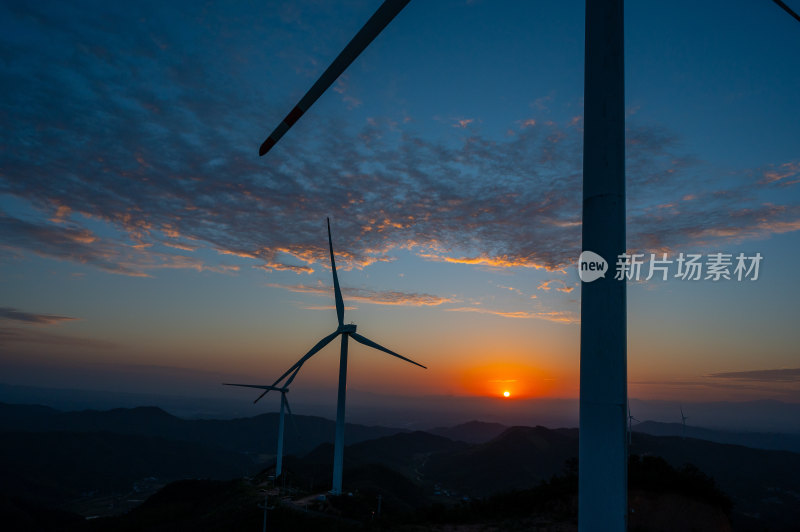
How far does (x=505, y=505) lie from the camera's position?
48844mm

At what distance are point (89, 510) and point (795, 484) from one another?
296 metres

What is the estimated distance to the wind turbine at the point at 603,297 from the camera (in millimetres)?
8836

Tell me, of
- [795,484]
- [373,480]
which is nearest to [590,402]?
Answer: [373,480]

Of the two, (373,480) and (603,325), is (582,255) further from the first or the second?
(373,480)

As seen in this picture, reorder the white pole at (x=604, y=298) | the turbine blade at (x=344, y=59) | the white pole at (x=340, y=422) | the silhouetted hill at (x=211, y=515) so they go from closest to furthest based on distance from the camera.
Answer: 1. the white pole at (x=604, y=298)
2. the turbine blade at (x=344, y=59)
3. the silhouetted hill at (x=211, y=515)
4. the white pole at (x=340, y=422)

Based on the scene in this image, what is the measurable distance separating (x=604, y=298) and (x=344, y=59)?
10667 mm

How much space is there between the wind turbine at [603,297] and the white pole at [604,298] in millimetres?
19

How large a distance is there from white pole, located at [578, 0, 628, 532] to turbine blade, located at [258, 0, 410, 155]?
5.84 metres

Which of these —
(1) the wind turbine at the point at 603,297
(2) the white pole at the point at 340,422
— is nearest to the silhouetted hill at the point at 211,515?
(2) the white pole at the point at 340,422

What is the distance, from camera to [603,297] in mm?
9242

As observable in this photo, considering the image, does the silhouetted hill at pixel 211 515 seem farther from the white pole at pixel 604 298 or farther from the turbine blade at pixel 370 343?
the white pole at pixel 604 298

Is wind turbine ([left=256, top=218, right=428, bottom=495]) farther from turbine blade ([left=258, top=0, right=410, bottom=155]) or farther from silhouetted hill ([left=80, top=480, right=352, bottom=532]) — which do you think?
turbine blade ([left=258, top=0, right=410, bottom=155])

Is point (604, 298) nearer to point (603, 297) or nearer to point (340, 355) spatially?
point (603, 297)

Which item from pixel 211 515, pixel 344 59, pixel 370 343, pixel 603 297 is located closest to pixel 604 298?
pixel 603 297
